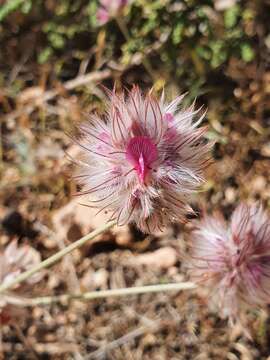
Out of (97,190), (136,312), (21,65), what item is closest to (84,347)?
(136,312)

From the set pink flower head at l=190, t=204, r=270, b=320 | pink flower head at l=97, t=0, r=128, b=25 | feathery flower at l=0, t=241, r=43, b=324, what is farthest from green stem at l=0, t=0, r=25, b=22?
pink flower head at l=190, t=204, r=270, b=320

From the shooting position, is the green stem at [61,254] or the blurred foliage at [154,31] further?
the blurred foliage at [154,31]

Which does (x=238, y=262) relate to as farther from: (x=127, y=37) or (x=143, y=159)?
(x=127, y=37)

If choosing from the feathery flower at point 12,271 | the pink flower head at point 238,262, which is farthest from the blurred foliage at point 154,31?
the feathery flower at point 12,271

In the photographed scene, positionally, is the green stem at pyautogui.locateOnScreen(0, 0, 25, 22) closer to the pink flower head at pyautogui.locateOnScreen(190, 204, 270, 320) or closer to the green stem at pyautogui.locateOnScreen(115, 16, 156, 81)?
the green stem at pyautogui.locateOnScreen(115, 16, 156, 81)

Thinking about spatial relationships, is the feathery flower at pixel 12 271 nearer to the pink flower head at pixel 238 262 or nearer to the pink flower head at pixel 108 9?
the pink flower head at pixel 238 262

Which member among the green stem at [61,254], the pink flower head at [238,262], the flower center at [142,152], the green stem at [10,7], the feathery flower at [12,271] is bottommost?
the feathery flower at [12,271]

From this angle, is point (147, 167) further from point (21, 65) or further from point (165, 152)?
point (21, 65)

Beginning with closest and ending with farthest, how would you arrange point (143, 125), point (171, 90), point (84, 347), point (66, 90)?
point (143, 125) < point (84, 347) < point (171, 90) < point (66, 90)
